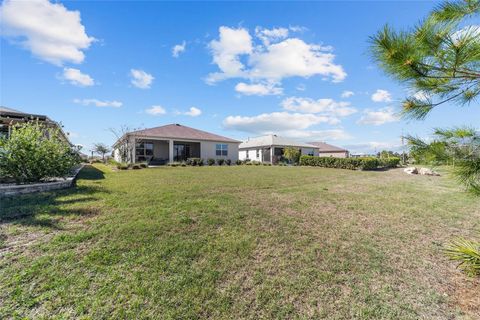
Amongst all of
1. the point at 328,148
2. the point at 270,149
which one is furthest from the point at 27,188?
the point at 328,148

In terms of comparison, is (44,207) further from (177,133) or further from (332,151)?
(332,151)

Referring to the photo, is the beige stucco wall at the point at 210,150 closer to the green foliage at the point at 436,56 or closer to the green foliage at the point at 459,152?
the green foliage at the point at 436,56

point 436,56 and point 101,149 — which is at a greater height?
point 101,149

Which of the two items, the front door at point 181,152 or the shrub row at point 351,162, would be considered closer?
the shrub row at point 351,162

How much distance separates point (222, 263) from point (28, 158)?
830 cm

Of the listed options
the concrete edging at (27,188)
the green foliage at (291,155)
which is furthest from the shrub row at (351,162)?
the concrete edging at (27,188)

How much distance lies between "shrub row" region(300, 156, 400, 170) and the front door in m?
15.1

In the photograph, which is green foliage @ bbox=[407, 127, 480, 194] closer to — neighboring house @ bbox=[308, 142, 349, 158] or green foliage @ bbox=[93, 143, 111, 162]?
green foliage @ bbox=[93, 143, 111, 162]

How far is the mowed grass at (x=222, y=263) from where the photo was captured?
2.42 m

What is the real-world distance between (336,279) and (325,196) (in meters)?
5.44

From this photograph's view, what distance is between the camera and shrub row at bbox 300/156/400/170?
69.7 ft

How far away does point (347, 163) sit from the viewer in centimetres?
2222

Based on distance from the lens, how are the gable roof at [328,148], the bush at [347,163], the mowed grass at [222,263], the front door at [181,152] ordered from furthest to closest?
the gable roof at [328,148] < the front door at [181,152] < the bush at [347,163] < the mowed grass at [222,263]

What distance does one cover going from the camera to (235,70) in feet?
61.7
